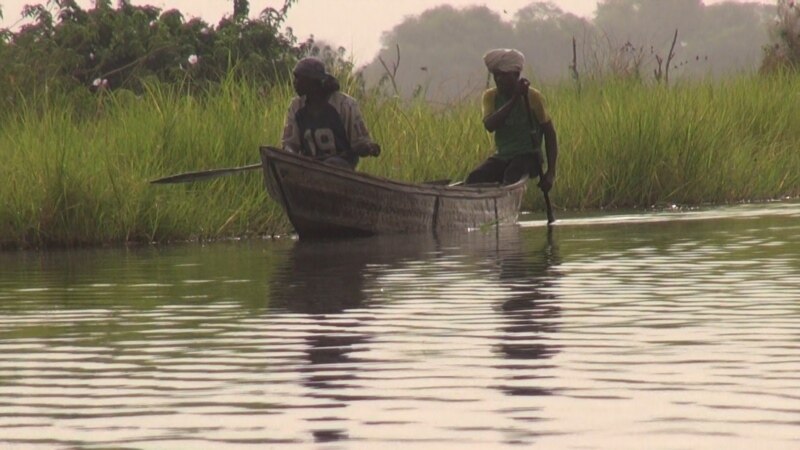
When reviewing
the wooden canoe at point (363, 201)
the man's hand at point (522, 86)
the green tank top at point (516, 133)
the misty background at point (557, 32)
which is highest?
the misty background at point (557, 32)

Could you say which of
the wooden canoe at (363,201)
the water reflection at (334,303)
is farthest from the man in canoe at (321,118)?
the water reflection at (334,303)

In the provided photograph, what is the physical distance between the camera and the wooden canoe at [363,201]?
52.4 ft

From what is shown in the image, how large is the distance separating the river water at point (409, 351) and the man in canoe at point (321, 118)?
2121 millimetres

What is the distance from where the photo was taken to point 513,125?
17875 millimetres

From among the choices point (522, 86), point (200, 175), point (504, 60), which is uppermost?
point (504, 60)

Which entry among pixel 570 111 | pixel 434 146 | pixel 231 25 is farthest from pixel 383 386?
pixel 231 25

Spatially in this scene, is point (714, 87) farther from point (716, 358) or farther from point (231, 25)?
point (716, 358)

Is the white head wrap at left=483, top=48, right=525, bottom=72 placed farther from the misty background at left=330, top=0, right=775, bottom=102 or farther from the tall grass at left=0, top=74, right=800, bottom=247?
the misty background at left=330, top=0, right=775, bottom=102

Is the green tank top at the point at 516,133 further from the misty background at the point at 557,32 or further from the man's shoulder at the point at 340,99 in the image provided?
the misty background at the point at 557,32

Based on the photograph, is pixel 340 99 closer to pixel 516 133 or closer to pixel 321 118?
pixel 321 118

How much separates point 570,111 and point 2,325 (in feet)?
44.4

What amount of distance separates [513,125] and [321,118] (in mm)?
2380

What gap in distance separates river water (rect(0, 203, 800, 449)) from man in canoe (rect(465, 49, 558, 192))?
3.48 m

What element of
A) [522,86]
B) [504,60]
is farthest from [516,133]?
[504,60]
